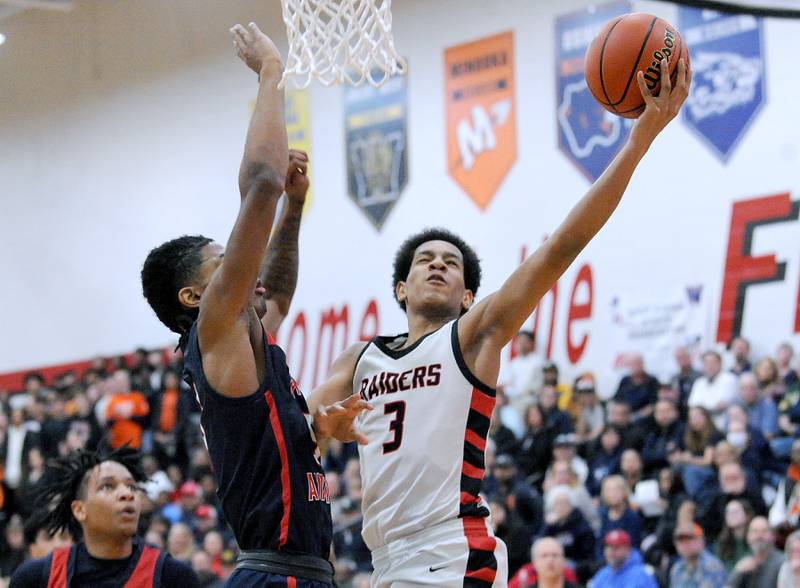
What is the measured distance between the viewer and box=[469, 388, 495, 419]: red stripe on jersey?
4.57 metres

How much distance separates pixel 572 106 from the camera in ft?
49.7

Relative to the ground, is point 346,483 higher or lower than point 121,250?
lower

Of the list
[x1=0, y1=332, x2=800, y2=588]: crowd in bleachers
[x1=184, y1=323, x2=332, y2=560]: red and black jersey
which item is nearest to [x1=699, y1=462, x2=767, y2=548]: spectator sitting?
[x1=0, y1=332, x2=800, y2=588]: crowd in bleachers

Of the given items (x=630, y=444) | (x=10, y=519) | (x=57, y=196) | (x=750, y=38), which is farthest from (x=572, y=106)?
(x=57, y=196)

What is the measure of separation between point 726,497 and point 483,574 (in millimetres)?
6191

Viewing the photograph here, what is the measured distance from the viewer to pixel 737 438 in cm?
1138

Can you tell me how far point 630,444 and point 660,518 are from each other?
1287mm

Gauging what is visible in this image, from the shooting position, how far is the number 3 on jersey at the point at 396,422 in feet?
15.2

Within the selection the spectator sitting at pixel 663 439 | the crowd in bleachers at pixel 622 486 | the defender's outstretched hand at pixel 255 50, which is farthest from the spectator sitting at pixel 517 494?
the defender's outstretched hand at pixel 255 50

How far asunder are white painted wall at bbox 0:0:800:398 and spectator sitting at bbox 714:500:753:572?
368cm

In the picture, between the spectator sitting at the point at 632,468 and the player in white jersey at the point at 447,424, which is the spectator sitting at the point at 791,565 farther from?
the player in white jersey at the point at 447,424

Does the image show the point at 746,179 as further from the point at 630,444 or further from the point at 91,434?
the point at 91,434

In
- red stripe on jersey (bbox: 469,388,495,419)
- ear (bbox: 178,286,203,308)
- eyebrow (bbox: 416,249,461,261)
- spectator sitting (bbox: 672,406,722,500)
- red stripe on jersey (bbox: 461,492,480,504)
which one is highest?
eyebrow (bbox: 416,249,461,261)

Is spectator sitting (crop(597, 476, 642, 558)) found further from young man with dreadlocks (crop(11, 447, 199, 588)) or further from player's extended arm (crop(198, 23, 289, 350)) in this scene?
player's extended arm (crop(198, 23, 289, 350))
